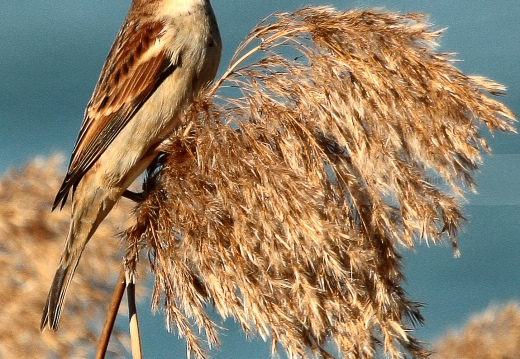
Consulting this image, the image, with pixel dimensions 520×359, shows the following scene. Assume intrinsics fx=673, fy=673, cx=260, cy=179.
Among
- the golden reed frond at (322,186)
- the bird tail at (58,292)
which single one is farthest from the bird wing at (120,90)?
the golden reed frond at (322,186)

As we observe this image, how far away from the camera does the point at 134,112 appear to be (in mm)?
3137

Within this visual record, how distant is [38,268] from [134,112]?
82cm

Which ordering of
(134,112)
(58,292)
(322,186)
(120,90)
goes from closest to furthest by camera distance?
(322,186) < (58,292) < (134,112) < (120,90)

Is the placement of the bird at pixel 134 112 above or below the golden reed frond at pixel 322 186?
above

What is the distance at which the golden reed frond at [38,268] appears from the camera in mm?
2762

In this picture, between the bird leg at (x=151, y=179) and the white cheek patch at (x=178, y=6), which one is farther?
the white cheek patch at (x=178, y=6)

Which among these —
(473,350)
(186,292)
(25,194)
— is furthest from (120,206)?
(473,350)

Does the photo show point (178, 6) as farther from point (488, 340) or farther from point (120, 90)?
point (488, 340)

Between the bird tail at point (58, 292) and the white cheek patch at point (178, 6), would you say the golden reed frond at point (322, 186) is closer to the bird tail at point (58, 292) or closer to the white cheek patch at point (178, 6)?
the bird tail at point (58, 292)

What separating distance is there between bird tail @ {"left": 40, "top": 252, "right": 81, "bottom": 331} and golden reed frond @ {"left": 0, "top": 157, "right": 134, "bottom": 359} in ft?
0.23

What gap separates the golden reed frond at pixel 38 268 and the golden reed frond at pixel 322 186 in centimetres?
85

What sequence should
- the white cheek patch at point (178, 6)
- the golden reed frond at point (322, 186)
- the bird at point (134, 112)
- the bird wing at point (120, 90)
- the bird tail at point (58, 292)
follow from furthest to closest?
1. the white cheek patch at point (178, 6)
2. the bird wing at point (120, 90)
3. the bird at point (134, 112)
4. the bird tail at point (58, 292)
5. the golden reed frond at point (322, 186)

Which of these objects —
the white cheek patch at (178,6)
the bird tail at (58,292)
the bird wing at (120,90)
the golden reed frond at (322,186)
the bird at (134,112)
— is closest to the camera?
the golden reed frond at (322,186)

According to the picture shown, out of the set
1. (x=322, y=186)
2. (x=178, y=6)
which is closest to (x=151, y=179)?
(x=322, y=186)
